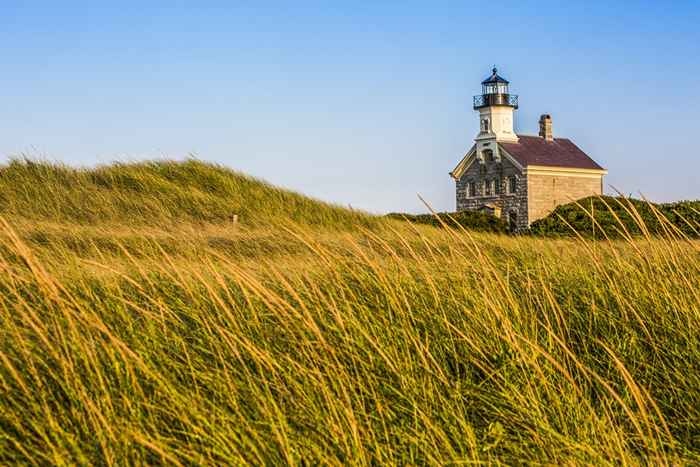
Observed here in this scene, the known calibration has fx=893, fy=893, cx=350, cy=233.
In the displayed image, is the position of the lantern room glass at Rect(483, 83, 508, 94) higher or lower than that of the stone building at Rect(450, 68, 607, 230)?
higher

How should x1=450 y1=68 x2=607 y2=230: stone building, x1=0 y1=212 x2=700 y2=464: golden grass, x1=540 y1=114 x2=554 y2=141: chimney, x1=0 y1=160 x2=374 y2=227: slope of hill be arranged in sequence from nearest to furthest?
x1=0 y1=212 x2=700 y2=464: golden grass, x1=0 y1=160 x2=374 y2=227: slope of hill, x1=450 y1=68 x2=607 y2=230: stone building, x1=540 y1=114 x2=554 y2=141: chimney

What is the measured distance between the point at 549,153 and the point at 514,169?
3.40 m

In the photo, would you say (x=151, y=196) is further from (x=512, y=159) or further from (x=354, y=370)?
(x=512, y=159)

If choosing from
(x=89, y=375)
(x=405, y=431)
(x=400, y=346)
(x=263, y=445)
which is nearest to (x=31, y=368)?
(x=89, y=375)

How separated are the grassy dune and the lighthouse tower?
130ft

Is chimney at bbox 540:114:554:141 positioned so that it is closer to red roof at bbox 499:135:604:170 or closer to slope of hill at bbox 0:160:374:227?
red roof at bbox 499:135:604:170

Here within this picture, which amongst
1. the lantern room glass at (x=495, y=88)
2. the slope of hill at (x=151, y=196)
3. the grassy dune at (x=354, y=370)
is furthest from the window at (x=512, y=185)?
the grassy dune at (x=354, y=370)

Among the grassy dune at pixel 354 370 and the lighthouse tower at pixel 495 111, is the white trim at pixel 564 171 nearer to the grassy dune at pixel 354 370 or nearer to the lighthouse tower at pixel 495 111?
the lighthouse tower at pixel 495 111

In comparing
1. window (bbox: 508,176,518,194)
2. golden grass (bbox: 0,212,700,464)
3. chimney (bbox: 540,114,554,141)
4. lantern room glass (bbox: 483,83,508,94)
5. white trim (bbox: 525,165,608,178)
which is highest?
lantern room glass (bbox: 483,83,508,94)

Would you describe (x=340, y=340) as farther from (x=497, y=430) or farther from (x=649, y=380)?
(x=649, y=380)

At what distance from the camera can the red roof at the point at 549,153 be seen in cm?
4200

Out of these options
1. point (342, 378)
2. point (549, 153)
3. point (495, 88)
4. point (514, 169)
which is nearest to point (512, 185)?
point (514, 169)

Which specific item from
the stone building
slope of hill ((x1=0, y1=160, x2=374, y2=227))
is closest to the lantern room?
the stone building

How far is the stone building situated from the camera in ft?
134
